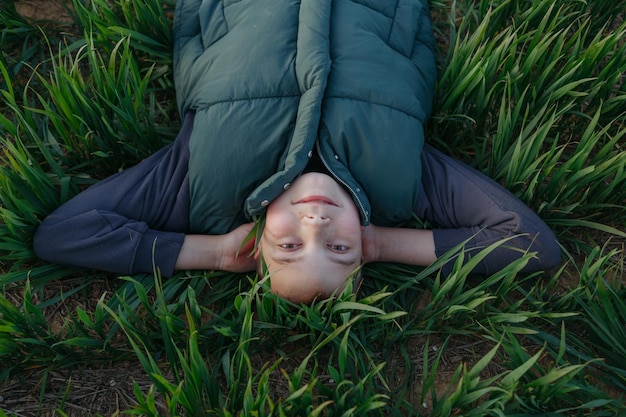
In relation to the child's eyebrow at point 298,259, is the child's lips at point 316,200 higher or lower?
higher

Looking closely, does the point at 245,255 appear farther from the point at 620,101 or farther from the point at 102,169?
the point at 620,101

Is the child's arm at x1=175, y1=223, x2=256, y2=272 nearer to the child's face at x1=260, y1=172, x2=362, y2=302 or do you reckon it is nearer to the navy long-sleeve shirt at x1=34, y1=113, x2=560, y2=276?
the navy long-sleeve shirt at x1=34, y1=113, x2=560, y2=276

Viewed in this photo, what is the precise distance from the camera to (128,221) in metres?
1.66

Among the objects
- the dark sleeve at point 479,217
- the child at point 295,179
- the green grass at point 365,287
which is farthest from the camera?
the dark sleeve at point 479,217

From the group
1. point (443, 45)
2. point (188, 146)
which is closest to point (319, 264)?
point (188, 146)

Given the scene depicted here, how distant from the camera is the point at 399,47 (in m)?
1.81

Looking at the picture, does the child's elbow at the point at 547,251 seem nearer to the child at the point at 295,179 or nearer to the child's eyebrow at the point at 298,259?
the child at the point at 295,179

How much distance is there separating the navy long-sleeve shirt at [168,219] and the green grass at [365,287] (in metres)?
0.08

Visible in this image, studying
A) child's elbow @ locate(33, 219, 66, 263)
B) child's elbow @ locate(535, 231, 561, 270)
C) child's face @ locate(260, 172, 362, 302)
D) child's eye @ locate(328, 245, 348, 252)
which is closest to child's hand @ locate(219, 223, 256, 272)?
child's face @ locate(260, 172, 362, 302)

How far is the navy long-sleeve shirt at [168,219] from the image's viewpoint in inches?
63.7

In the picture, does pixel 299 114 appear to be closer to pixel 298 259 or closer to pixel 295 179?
pixel 295 179

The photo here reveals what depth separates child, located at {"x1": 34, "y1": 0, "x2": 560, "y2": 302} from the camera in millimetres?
→ 1553

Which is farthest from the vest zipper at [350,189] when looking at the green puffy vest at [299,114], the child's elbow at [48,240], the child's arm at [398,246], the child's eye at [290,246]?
the child's elbow at [48,240]

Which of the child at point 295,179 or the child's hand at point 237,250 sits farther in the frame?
the child's hand at point 237,250
